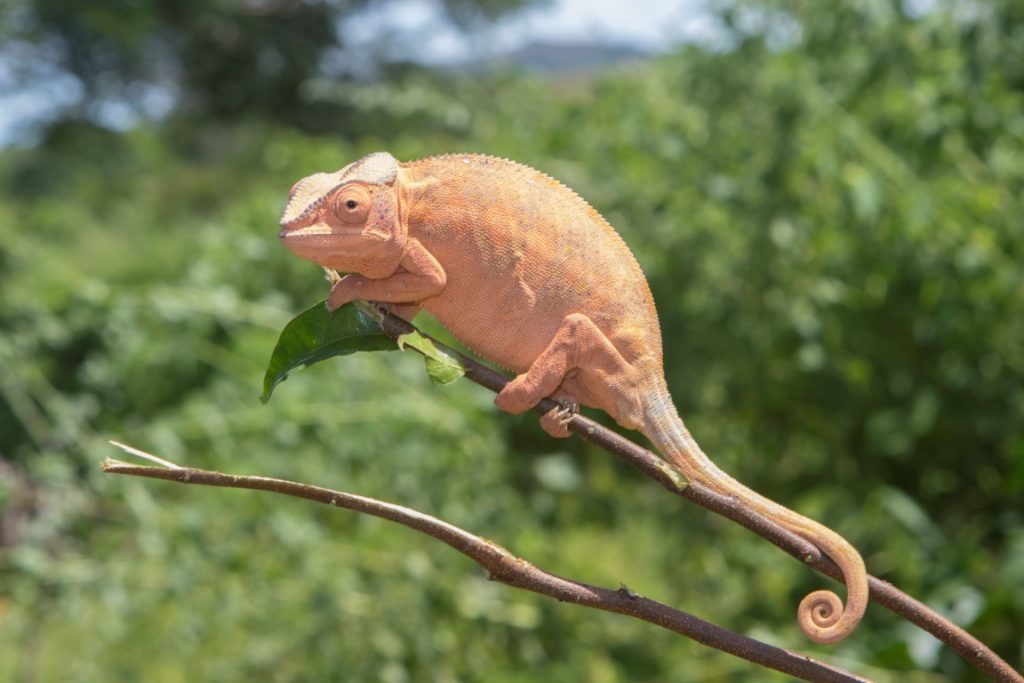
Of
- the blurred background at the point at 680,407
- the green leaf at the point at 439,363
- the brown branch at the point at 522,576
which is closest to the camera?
the brown branch at the point at 522,576

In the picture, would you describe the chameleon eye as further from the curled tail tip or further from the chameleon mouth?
the curled tail tip

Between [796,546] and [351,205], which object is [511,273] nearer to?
[351,205]

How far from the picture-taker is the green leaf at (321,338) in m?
0.80

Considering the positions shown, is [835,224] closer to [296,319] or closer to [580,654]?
[580,654]

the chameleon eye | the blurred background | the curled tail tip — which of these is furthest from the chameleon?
the blurred background

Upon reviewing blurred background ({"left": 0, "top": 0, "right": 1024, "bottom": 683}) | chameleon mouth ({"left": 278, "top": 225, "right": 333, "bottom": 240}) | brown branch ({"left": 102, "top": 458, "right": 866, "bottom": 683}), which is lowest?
blurred background ({"left": 0, "top": 0, "right": 1024, "bottom": 683})

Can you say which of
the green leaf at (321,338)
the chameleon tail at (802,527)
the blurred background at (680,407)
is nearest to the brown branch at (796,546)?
the chameleon tail at (802,527)

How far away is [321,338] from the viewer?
0.80 m

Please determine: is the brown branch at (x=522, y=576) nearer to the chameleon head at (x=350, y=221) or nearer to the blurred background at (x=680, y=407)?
the chameleon head at (x=350, y=221)

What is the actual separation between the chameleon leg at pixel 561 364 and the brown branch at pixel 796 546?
0.06m

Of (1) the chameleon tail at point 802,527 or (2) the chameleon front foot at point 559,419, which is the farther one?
(2) the chameleon front foot at point 559,419

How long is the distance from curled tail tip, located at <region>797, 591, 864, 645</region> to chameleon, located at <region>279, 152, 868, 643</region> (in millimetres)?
108

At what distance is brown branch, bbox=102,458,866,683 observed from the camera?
0.65 metres

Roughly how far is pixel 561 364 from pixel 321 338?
0.52ft
